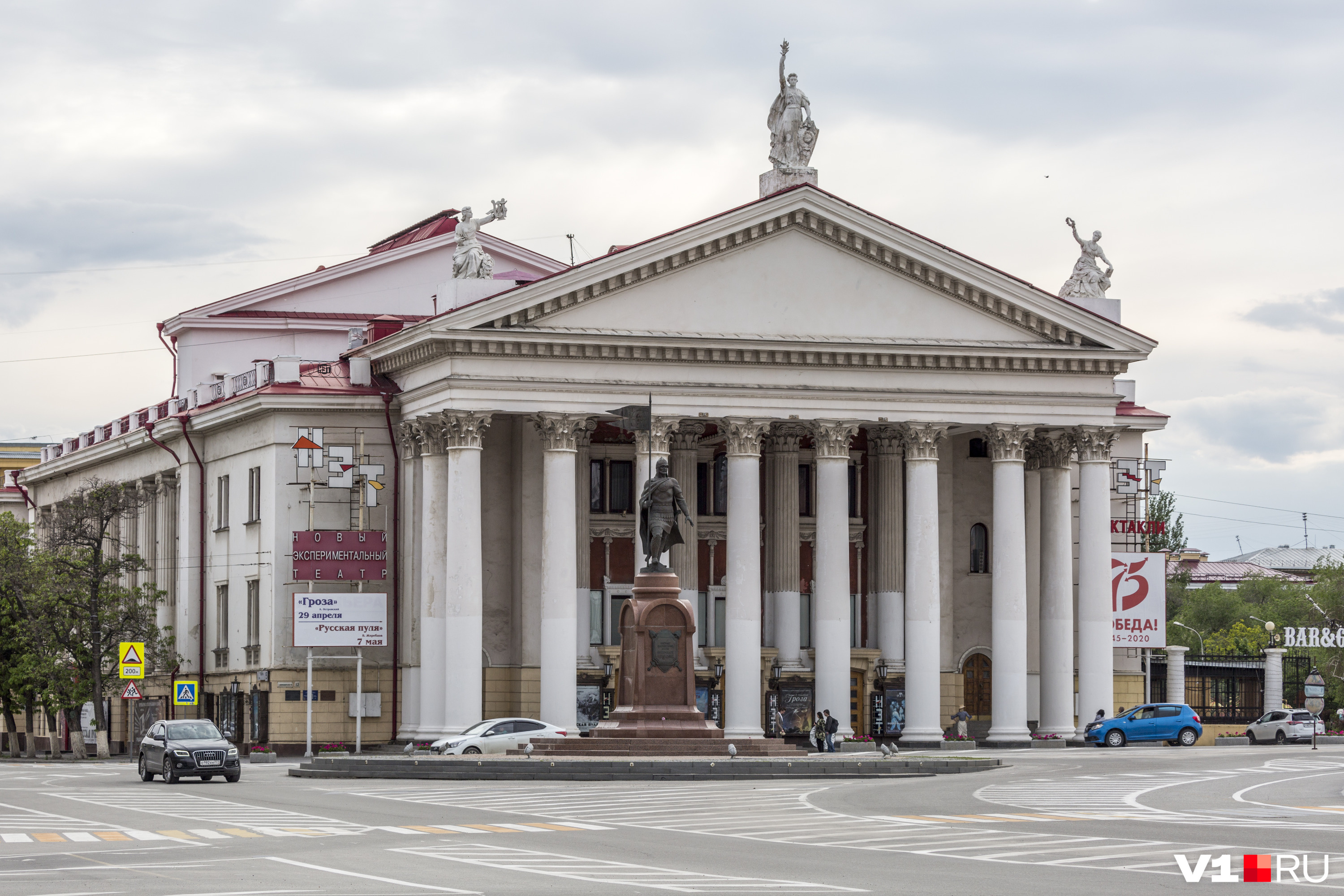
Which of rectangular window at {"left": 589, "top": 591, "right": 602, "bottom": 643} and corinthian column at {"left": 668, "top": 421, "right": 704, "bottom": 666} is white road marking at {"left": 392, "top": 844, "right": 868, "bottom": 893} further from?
rectangular window at {"left": 589, "top": 591, "right": 602, "bottom": 643}

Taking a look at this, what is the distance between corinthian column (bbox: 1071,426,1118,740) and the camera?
63000 millimetres

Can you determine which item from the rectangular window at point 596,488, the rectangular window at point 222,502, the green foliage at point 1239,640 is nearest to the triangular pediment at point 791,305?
the rectangular window at point 596,488

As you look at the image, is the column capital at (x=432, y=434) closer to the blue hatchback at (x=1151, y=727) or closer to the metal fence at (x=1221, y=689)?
the blue hatchback at (x=1151, y=727)

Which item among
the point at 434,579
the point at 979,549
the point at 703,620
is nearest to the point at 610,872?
the point at 434,579

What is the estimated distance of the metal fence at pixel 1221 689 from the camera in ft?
263

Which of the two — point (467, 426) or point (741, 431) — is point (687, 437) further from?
point (467, 426)

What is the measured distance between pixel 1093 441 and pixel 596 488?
15.7m

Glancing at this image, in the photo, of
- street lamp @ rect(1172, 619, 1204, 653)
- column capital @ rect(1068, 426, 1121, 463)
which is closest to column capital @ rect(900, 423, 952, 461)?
column capital @ rect(1068, 426, 1121, 463)

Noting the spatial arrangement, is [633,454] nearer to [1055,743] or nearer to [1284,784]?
[1055,743]

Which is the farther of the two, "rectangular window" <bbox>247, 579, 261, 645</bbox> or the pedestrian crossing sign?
"rectangular window" <bbox>247, 579, 261, 645</bbox>

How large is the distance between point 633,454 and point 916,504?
31.9 ft

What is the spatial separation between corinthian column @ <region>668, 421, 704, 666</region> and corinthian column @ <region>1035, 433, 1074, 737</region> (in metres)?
10.8

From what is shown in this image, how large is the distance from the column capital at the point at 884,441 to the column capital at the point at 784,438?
7.38ft

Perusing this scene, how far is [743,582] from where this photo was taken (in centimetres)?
5984
